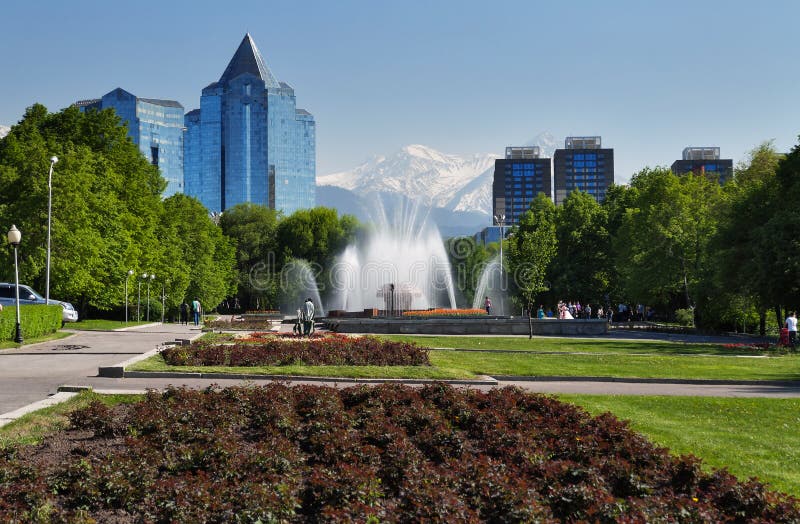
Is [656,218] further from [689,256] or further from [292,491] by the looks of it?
[292,491]

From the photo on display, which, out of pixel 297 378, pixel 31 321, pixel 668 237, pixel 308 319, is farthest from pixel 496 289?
pixel 297 378

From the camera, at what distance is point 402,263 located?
62500mm

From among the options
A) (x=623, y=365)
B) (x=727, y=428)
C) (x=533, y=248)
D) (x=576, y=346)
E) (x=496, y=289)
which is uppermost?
(x=533, y=248)

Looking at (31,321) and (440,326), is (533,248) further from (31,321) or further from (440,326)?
(31,321)

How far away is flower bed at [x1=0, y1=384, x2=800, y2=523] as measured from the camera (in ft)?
22.5

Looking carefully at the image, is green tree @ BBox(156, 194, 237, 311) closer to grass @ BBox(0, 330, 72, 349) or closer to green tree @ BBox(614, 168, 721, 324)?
grass @ BBox(0, 330, 72, 349)

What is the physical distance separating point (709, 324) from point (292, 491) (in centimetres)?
5039

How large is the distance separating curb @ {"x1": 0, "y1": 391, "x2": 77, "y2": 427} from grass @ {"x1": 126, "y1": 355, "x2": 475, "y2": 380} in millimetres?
4298

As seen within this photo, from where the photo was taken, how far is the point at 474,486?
751 cm

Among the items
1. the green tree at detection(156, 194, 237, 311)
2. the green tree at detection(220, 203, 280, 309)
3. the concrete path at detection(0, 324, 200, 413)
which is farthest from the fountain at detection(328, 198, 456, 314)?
the green tree at detection(220, 203, 280, 309)

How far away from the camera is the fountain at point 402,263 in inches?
2419

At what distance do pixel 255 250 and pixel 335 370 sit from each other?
83.4 m

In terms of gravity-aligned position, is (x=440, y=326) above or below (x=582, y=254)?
below

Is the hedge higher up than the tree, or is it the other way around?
the tree
